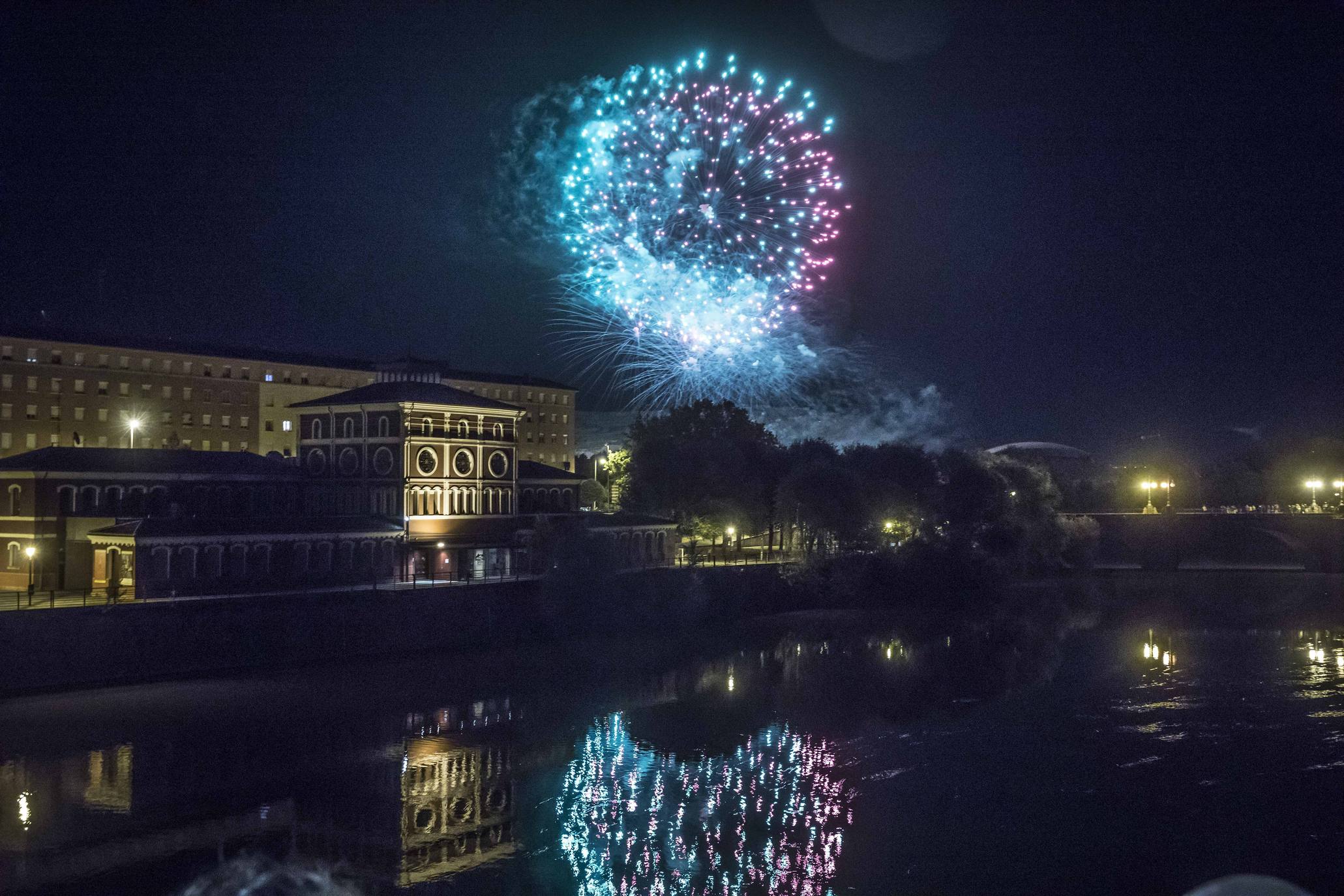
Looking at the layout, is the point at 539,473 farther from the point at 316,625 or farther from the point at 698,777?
the point at 698,777

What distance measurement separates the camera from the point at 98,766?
3209 centimetres

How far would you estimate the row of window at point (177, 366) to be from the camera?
3236 inches

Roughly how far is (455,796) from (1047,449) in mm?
143812

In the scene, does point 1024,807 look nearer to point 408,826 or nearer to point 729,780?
point 729,780

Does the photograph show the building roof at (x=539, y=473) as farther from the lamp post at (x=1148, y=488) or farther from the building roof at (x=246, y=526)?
the lamp post at (x=1148, y=488)

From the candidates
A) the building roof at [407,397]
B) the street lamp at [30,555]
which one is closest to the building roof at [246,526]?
the street lamp at [30,555]

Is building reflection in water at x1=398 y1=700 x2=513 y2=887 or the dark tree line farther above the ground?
the dark tree line

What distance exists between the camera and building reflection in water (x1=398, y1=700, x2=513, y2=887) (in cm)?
2595

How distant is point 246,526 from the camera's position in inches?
2012

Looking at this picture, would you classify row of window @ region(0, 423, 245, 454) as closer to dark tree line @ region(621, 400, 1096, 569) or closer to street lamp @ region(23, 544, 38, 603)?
street lamp @ region(23, 544, 38, 603)

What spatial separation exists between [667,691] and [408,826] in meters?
16.9

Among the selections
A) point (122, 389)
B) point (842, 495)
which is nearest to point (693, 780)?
point (842, 495)

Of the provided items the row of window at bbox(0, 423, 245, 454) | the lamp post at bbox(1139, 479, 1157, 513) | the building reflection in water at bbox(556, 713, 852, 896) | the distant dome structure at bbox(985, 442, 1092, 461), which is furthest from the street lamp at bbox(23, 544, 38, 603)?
the distant dome structure at bbox(985, 442, 1092, 461)

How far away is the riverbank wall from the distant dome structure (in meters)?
103
